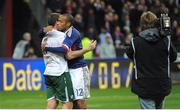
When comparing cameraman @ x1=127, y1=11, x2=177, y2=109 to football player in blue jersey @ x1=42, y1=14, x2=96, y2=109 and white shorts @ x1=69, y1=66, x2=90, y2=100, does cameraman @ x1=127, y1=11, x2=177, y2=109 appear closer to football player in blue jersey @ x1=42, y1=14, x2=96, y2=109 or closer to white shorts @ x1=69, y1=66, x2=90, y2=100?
football player in blue jersey @ x1=42, y1=14, x2=96, y2=109

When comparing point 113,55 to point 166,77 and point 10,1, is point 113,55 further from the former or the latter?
point 166,77

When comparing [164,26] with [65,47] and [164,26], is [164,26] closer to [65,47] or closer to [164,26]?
[164,26]

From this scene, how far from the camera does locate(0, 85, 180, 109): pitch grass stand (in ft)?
54.0

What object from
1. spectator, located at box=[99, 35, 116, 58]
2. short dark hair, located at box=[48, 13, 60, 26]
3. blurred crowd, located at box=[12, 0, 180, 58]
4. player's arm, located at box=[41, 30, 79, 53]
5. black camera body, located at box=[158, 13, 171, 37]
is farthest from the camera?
blurred crowd, located at box=[12, 0, 180, 58]

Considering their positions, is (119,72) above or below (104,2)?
below

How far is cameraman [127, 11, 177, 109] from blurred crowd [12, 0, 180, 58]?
1637cm

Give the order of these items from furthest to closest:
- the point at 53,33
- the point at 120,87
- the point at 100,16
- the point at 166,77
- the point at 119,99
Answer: the point at 100,16 < the point at 120,87 < the point at 119,99 < the point at 53,33 < the point at 166,77

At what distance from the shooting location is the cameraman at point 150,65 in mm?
9430

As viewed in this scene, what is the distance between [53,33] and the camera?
10.5 metres

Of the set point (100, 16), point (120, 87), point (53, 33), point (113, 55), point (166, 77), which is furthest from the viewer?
point (100, 16)

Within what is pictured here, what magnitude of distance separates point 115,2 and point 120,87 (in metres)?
7.64

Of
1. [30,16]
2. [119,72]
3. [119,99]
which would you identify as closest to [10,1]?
[30,16]

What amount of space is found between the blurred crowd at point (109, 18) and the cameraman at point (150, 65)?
53.7 feet

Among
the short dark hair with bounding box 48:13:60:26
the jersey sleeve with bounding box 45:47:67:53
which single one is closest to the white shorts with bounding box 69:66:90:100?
the jersey sleeve with bounding box 45:47:67:53
